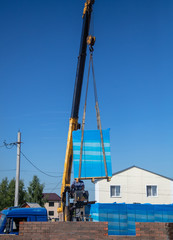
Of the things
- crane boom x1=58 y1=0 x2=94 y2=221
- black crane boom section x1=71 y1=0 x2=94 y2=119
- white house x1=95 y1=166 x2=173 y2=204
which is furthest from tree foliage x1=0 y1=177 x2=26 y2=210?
black crane boom section x1=71 y1=0 x2=94 y2=119

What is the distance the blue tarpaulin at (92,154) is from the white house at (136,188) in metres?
14.0

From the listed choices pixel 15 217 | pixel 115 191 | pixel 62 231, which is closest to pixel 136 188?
pixel 115 191

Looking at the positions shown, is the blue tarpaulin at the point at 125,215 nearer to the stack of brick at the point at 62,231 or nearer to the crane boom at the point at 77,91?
the crane boom at the point at 77,91

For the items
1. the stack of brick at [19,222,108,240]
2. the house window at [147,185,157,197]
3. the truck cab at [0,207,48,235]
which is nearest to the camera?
the stack of brick at [19,222,108,240]

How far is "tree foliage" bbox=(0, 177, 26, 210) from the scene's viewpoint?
3312 centimetres

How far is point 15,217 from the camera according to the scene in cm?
1173

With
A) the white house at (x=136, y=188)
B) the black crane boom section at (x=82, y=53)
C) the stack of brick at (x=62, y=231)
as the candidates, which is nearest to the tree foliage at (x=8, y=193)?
the white house at (x=136, y=188)

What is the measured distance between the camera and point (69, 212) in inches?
669

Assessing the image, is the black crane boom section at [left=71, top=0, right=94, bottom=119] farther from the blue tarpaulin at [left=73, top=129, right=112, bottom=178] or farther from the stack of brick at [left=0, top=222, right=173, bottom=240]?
the stack of brick at [left=0, top=222, right=173, bottom=240]

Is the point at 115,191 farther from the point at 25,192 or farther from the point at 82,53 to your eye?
the point at 82,53

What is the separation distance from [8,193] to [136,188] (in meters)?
15.2

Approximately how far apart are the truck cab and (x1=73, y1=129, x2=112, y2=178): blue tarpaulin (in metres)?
3.51

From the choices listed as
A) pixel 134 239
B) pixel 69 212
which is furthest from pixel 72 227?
pixel 69 212

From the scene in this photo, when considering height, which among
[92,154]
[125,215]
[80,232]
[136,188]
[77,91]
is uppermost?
[77,91]
